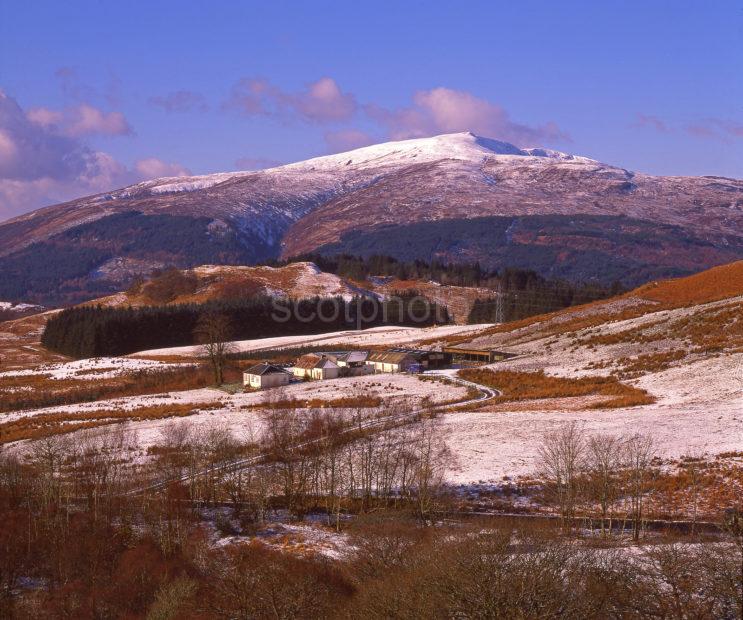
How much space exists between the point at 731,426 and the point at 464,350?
48612 millimetres

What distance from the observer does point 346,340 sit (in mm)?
127188

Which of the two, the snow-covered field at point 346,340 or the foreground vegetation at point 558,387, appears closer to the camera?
the foreground vegetation at point 558,387

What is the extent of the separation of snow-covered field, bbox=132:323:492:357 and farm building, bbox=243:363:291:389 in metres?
35.6

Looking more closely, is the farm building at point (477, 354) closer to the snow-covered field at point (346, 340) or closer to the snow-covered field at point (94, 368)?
the snow-covered field at point (346, 340)

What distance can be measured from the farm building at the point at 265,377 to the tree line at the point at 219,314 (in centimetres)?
4477

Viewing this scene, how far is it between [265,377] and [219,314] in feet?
168

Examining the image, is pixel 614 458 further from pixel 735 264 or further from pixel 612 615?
pixel 735 264

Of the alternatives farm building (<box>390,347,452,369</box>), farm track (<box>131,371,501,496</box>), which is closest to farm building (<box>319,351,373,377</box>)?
farm building (<box>390,347,452,369</box>)

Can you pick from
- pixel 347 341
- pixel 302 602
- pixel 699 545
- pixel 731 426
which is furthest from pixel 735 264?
pixel 302 602

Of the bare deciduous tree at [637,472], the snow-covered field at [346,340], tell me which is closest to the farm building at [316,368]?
the snow-covered field at [346,340]

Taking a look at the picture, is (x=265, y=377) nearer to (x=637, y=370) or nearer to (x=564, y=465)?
(x=637, y=370)

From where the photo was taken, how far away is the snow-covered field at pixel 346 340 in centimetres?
11966

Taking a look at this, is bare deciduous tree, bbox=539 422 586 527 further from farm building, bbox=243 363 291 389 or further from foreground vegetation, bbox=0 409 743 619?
farm building, bbox=243 363 291 389

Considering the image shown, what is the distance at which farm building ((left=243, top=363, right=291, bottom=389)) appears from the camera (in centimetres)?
7912
